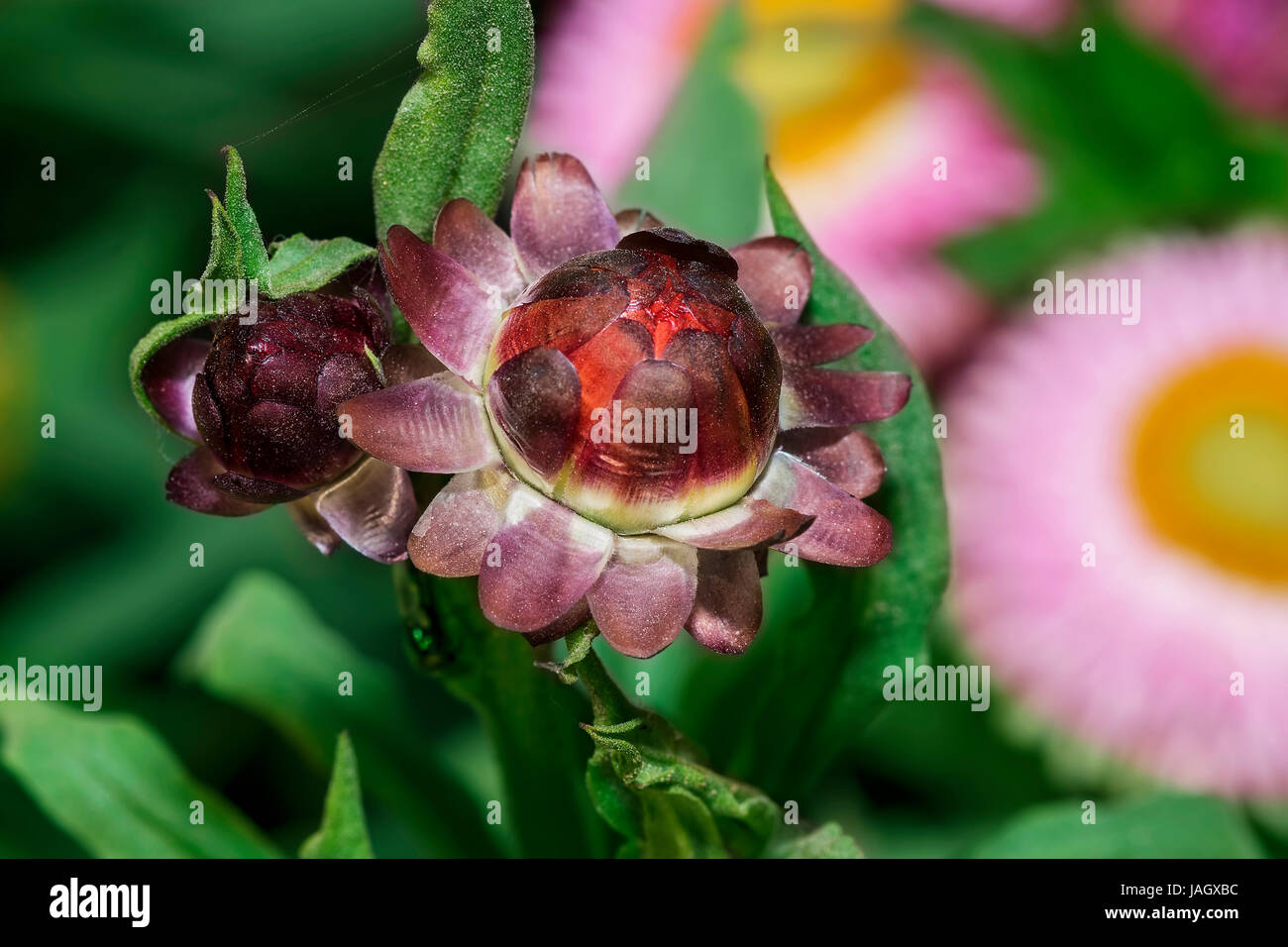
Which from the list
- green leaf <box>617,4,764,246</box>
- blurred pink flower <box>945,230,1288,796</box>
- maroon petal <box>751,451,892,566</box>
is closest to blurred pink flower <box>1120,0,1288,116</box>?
blurred pink flower <box>945,230,1288,796</box>

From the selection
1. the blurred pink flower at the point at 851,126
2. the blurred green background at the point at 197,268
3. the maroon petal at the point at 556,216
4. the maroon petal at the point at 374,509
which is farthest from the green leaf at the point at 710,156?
the maroon petal at the point at 374,509

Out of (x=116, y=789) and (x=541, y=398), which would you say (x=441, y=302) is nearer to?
(x=541, y=398)

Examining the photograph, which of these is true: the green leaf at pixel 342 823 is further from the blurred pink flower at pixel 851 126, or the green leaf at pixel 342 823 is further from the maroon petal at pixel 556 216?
the blurred pink flower at pixel 851 126

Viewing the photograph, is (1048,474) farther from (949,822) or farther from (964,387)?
(949,822)

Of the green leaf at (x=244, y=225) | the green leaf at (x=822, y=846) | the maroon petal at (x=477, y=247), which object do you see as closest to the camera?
the green leaf at (x=244, y=225)

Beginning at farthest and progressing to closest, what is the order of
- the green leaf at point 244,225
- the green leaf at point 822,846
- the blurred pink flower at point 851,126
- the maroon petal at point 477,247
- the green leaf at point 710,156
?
the blurred pink flower at point 851,126 → the green leaf at point 710,156 → the green leaf at point 822,846 → the maroon petal at point 477,247 → the green leaf at point 244,225

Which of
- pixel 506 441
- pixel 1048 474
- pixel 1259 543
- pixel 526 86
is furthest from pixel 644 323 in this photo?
pixel 1259 543

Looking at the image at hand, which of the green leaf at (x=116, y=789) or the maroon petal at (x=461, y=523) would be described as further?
the green leaf at (x=116, y=789)

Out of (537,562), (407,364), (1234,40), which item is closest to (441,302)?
(407,364)
